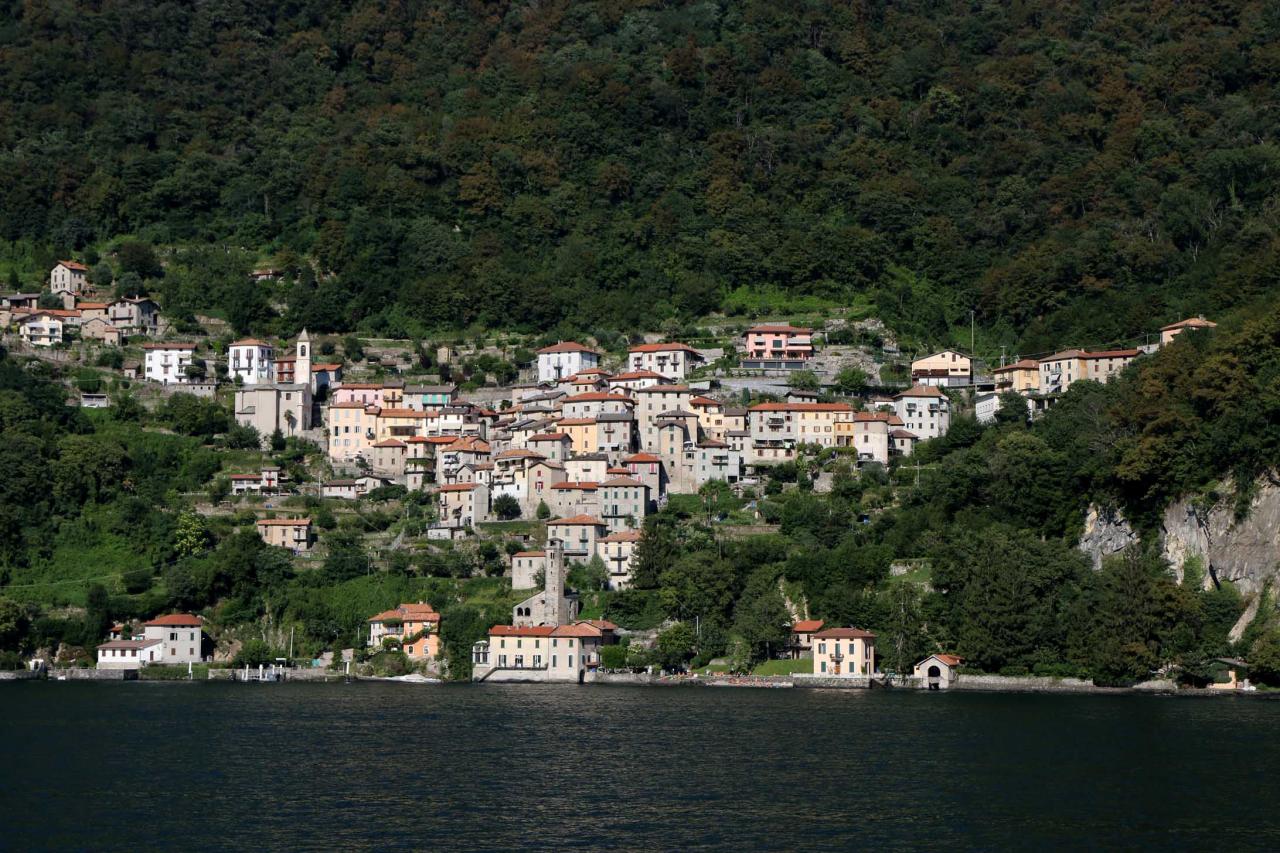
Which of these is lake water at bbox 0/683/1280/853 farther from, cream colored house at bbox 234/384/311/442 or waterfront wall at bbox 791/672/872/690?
cream colored house at bbox 234/384/311/442

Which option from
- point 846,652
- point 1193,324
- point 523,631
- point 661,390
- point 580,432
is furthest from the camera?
point 661,390

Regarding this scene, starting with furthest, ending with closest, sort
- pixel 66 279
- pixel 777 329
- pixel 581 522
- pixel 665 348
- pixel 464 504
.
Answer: pixel 66 279 → pixel 777 329 → pixel 665 348 → pixel 464 504 → pixel 581 522

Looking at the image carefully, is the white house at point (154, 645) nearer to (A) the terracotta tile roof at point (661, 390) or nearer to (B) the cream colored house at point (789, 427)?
(A) the terracotta tile roof at point (661, 390)

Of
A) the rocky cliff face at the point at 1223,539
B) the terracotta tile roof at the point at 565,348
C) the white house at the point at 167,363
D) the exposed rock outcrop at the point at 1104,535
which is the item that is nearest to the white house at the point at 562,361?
the terracotta tile roof at the point at 565,348

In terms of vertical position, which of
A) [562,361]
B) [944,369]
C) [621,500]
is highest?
[562,361]

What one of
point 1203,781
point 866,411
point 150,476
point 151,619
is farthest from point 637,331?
point 1203,781

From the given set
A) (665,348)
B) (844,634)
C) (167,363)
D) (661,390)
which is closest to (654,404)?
(661,390)

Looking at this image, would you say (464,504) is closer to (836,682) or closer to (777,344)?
(836,682)
